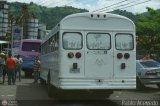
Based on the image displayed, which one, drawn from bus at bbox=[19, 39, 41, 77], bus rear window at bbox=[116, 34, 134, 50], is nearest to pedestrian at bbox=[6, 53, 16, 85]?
bus at bbox=[19, 39, 41, 77]

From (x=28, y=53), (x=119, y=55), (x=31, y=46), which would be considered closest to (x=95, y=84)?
(x=119, y=55)

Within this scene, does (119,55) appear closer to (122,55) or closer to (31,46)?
(122,55)

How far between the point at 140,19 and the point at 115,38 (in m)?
36.3

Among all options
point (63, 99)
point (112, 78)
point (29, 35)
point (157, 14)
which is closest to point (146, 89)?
point (63, 99)

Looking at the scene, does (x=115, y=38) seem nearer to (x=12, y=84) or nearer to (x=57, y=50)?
(x=57, y=50)

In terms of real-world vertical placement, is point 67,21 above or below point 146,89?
above

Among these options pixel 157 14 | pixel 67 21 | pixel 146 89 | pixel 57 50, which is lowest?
pixel 146 89

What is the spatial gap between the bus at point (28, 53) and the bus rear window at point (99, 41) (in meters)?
18.6

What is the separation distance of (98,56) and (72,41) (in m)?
1.00

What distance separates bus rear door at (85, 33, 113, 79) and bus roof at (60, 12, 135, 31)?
31 cm

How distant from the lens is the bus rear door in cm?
1486

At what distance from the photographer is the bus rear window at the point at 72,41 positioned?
14.9 metres

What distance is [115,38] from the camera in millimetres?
15133

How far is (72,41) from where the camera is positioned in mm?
14969
